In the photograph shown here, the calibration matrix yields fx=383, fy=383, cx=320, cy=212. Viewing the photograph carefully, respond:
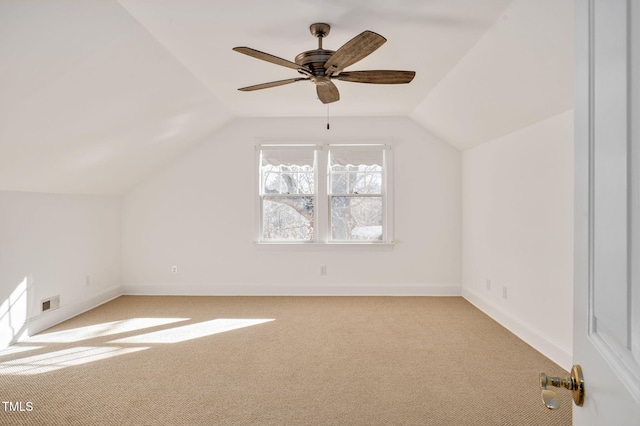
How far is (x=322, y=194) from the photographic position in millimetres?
5281

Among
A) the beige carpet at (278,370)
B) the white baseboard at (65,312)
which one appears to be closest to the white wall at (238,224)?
the white baseboard at (65,312)

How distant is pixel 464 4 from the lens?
7.54 ft

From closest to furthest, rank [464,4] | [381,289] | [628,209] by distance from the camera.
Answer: [628,209]
[464,4]
[381,289]

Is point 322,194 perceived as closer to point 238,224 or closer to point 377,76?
point 238,224

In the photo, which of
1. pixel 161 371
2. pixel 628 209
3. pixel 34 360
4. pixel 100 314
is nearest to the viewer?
pixel 628 209

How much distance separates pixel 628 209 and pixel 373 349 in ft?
9.91

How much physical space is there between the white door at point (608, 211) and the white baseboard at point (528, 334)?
2586mm

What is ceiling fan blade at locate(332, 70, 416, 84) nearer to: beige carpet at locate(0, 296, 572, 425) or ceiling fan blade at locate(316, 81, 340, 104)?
ceiling fan blade at locate(316, 81, 340, 104)

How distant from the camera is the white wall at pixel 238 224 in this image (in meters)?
5.21

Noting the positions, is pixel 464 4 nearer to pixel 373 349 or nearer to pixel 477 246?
pixel 373 349

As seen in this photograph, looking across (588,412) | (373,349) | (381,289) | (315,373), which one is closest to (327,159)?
(381,289)

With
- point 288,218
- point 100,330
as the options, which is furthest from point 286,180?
point 100,330

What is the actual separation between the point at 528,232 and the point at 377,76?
205 cm

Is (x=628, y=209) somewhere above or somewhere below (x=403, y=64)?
below
